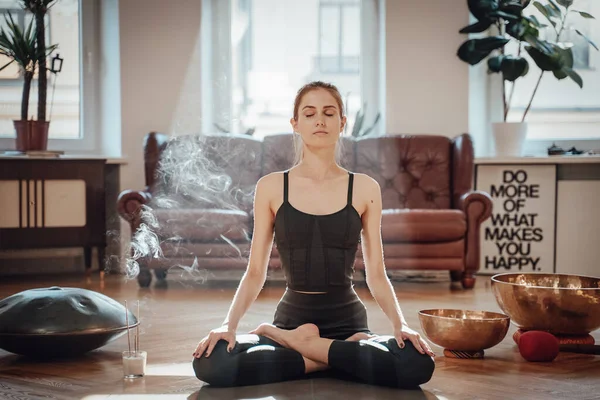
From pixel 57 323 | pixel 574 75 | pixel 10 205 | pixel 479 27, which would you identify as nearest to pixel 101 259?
pixel 10 205

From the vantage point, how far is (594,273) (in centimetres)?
518

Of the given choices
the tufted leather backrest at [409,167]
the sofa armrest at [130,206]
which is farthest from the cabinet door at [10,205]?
the tufted leather backrest at [409,167]

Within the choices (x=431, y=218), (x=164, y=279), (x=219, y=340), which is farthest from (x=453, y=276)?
(x=219, y=340)

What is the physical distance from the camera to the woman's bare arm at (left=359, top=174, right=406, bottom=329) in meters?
2.20

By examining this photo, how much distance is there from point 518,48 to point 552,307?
294 cm

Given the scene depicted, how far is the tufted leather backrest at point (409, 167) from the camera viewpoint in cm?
504

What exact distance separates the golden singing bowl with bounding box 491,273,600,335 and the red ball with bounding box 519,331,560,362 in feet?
0.47

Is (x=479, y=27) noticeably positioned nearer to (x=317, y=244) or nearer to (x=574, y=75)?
(x=574, y=75)

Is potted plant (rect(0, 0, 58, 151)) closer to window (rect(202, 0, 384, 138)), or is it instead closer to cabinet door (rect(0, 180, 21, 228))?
cabinet door (rect(0, 180, 21, 228))

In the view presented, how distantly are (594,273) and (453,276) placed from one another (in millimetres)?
1098

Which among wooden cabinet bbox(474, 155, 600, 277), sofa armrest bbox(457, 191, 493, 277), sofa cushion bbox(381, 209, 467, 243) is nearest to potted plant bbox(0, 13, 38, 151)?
sofa cushion bbox(381, 209, 467, 243)

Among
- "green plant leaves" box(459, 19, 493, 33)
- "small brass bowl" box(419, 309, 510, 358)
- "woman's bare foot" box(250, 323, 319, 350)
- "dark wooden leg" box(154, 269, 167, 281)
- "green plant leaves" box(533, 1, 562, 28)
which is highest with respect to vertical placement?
"green plant leaves" box(533, 1, 562, 28)

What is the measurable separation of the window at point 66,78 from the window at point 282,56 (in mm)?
932

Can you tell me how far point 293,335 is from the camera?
2246 millimetres
